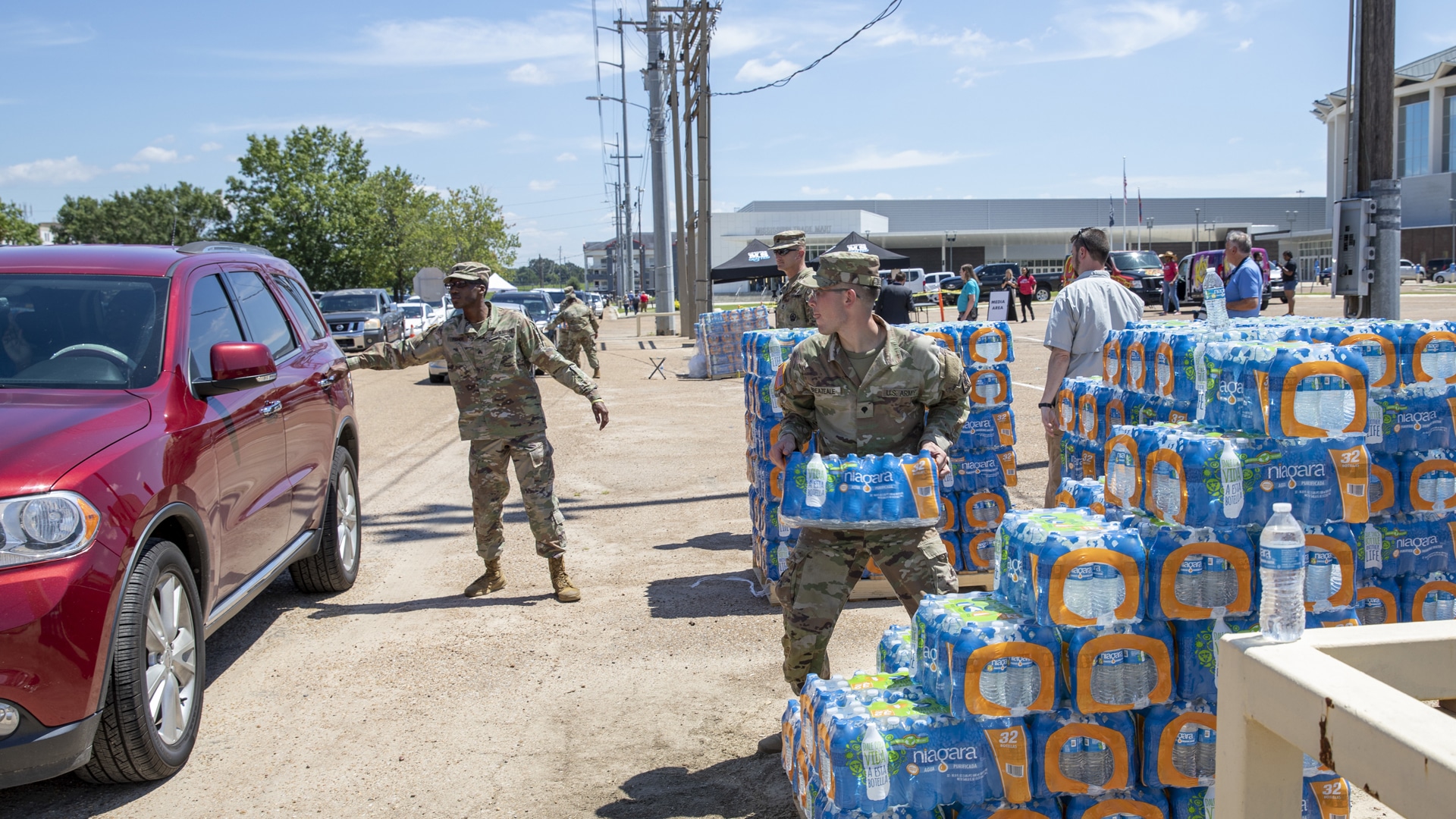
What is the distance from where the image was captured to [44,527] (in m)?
3.62

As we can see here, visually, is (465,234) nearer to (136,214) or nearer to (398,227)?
(398,227)

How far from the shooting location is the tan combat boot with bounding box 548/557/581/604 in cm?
676

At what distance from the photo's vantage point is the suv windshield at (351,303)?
30422 mm

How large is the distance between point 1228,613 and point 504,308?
4770 millimetres

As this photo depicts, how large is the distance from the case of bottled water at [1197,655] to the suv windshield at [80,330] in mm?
4024

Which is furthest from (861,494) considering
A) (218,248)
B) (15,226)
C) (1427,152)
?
(1427,152)

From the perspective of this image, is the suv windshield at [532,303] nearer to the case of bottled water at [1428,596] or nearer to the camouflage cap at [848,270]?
the camouflage cap at [848,270]

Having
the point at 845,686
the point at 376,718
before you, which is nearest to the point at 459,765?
the point at 376,718

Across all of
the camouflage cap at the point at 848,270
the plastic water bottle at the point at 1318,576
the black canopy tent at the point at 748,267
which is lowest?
the plastic water bottle at the point at 1318,576

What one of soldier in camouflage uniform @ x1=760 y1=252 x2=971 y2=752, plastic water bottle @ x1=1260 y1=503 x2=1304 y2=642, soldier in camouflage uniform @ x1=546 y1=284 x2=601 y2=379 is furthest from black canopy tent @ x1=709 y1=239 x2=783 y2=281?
plastic water bottle @ x1=1260 y1=503 x2=1304 y2=642

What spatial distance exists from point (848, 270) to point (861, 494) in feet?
2.74

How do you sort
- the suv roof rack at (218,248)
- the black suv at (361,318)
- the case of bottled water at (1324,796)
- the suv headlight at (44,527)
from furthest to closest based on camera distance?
the black suv at (361,318)
the suv roof rack at (218,248)
the suv headlight at (44,527)
the case of bottled water at (1324,796)

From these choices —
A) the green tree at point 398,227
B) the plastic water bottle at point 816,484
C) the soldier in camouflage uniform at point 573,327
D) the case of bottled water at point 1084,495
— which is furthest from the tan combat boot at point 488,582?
the green tree at point 398,227

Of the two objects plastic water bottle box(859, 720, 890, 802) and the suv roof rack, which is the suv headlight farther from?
plastic water bottle box(859, 720, 890, 802)
